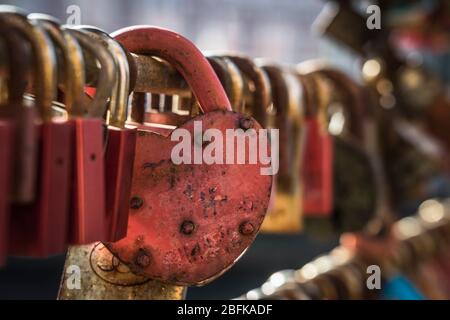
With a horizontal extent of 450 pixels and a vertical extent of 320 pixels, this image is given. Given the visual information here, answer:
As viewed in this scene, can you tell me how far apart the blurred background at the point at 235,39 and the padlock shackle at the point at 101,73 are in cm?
311

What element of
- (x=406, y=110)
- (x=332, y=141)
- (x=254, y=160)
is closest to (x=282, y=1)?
(x=406, y=110)

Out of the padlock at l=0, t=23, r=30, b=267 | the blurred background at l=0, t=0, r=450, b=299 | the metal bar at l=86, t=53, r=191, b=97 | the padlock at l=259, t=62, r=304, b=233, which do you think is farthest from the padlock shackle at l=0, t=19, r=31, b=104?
the blurred background at l=0, t=0, r=450, b=299

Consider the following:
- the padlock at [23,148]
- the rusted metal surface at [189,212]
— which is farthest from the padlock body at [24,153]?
the rusted metal surface at [189,212]

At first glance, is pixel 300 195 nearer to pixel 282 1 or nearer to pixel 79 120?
pixel 79 120

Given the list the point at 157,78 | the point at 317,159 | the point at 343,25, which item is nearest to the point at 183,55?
the point at 157,78

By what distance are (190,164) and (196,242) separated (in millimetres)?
58

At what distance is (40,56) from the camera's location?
1.59 feet

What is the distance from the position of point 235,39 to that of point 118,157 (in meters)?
5.41

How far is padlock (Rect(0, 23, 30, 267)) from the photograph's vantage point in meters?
0.44

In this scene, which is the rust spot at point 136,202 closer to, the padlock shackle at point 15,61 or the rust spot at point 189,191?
the rust spot at point 189,191

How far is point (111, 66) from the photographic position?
0.54 m

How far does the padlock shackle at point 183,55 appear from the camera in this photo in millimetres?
605

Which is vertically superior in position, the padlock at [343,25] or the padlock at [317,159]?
the padlock at [343,25]

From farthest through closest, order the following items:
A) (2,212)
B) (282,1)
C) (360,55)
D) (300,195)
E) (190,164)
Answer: (282,1) → (360,55) → (300,195) → (190,164) → (2,212)
